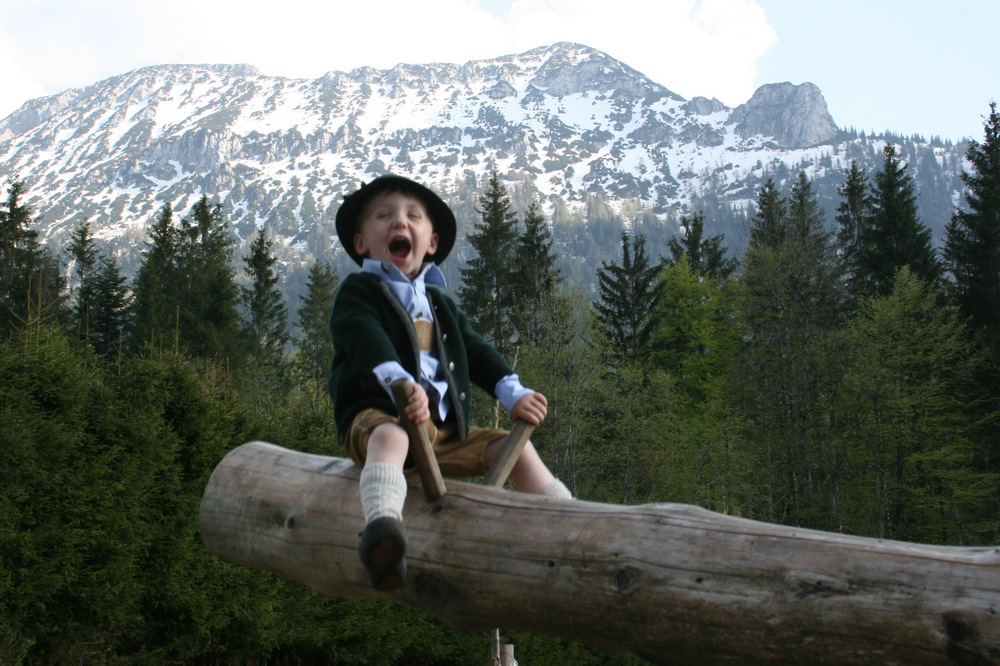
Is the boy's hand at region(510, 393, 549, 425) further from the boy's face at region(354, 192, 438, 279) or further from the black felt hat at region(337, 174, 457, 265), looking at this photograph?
the black felt hat at region(337, 174, 457, 265)

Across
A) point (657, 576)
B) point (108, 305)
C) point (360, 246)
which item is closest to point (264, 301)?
point (108, 305)

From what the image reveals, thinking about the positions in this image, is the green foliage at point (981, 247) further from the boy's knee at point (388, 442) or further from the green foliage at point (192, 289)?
the green foliage at point (192, 289)

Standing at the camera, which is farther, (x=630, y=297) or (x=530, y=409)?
(x=630, y=297)

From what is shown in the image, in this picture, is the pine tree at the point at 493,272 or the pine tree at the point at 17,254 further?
the pine tree at the point at 493,272

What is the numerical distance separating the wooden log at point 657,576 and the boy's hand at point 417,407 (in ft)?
1.03

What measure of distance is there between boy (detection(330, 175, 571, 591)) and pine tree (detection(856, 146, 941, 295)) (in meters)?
29.4

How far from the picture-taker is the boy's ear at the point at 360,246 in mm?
3306

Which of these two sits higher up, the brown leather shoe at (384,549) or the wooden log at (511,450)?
the wooden log at (511,450)

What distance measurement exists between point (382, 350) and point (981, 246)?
30.4 metres

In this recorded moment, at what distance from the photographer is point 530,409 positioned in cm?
281

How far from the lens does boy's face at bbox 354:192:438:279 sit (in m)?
3.11

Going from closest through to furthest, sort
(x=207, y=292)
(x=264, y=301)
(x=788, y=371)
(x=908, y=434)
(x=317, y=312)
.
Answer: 1. (x=908, y=434)
2. (x=788, y=371)
3. (x=207, y=292)
4. (x=264, y=301)
5. (x=317, y=312)

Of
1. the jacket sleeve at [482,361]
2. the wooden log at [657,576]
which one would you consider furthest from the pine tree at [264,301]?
the wooden log at [657,576]

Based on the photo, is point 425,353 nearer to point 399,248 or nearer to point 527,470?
point 399,248
